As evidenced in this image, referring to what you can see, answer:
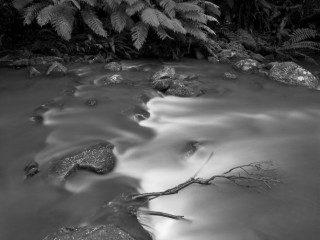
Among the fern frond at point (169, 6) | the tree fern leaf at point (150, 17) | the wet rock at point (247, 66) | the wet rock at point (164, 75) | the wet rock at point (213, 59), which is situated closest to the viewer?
the wet rock at point (164, 75)

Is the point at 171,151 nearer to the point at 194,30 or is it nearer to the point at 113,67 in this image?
the point at 113,67

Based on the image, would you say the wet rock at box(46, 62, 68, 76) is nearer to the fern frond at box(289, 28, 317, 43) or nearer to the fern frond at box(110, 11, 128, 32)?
the fern frond at box(110, 11, 128, 32)

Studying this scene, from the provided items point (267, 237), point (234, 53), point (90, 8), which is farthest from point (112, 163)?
point (234, 53)

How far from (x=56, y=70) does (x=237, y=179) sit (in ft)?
12.7

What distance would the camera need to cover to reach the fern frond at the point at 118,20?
646 centimetres

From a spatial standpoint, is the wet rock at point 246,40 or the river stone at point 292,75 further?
the wet rock at point 246,40

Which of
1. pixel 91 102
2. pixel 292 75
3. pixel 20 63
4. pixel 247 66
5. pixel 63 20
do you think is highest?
pixel 63 20

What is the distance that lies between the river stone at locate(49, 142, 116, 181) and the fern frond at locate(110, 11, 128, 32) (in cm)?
369

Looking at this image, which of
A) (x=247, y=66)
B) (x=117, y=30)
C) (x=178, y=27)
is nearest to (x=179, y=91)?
(x=178, y=27)

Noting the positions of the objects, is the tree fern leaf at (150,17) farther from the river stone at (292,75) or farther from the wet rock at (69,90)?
the river stone at (292,75)

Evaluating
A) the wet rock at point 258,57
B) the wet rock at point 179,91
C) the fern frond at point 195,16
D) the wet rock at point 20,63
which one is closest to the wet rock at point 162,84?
the wet rock at point 179,91

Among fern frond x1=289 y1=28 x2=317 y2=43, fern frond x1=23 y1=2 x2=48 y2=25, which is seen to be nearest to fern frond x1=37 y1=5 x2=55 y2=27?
fern frond x1=23 y1=2 x2=48 y2=25

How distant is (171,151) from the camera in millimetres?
3613

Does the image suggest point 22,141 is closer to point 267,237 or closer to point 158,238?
point 158,238
